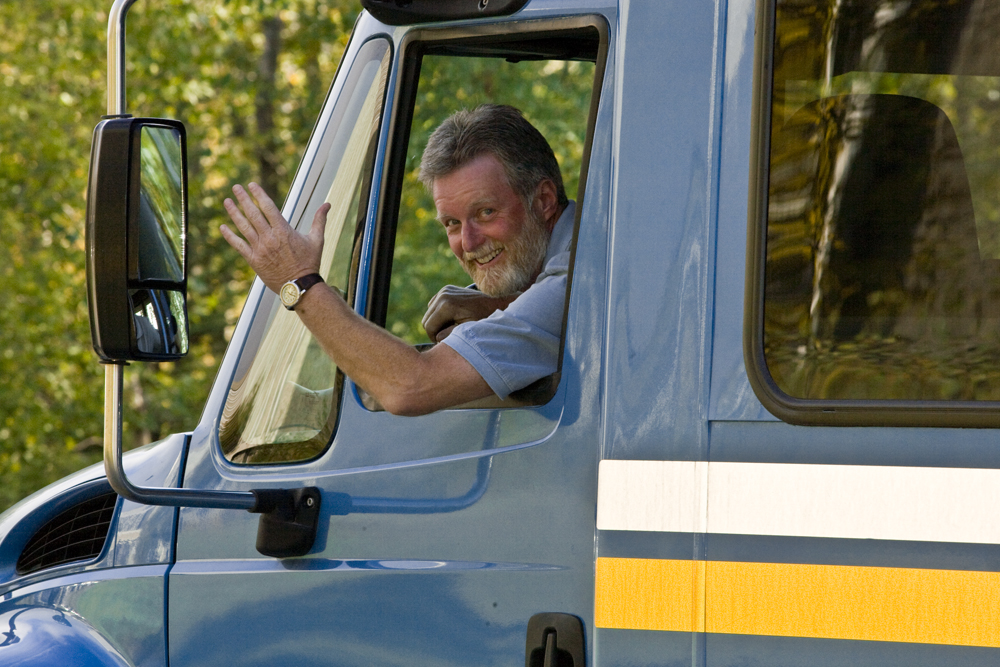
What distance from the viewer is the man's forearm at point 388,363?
1.88 metres

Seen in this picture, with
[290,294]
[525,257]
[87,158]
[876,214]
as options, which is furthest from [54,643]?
[87,158]

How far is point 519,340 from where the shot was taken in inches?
74.9

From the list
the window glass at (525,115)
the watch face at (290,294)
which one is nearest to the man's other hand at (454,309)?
the watch face at (290,294)

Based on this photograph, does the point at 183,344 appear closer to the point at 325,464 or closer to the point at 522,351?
the point at 325,464

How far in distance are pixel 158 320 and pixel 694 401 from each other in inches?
35.1

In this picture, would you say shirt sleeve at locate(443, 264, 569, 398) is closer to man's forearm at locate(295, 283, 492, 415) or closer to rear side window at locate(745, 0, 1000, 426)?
man's forearm at locate(295, 283, 492, 415)

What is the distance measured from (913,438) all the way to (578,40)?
3.25ft

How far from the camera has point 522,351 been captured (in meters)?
1.89

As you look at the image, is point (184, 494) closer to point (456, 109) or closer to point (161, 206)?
point (161, 206)

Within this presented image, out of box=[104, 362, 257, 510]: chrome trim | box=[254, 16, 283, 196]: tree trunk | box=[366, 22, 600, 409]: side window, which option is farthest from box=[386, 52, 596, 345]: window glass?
box=[254, 16, 283, 196]: tree trunk

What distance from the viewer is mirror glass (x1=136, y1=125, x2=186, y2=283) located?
5.80 feet

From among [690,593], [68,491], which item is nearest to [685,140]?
[690,593]

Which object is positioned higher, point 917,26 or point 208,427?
point 917,26

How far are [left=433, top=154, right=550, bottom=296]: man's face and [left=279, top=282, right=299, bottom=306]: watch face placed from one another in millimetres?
538
